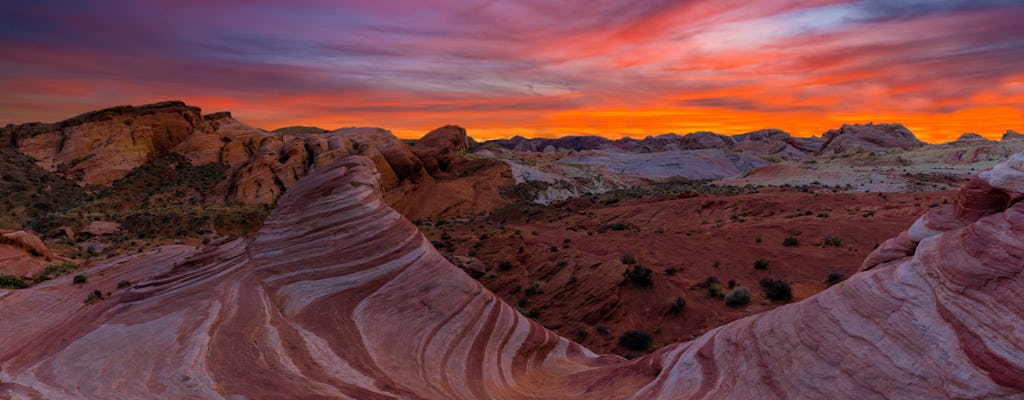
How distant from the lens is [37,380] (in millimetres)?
5836

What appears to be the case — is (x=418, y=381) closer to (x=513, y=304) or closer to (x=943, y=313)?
(x=943, y=313)

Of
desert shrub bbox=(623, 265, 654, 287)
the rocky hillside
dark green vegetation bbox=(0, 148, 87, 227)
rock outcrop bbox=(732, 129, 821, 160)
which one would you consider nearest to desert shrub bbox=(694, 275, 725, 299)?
desert shrub bbox=(623, 265, 654, 287)

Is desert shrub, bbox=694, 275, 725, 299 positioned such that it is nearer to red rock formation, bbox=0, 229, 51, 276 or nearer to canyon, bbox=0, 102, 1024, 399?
canyon, bbox=0, 102, 1024, 399

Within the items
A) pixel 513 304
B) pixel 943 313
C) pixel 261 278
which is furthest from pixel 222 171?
pixel 943 313

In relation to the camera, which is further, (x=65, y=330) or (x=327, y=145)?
(x=327, y=145)

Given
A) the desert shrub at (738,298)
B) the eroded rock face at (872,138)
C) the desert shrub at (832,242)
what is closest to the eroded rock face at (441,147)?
the desert shrub at (832,242)

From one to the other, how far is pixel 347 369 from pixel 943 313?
7.23 meters

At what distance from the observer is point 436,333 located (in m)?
8.88

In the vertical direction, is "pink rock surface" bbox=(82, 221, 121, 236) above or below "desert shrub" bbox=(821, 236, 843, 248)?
below

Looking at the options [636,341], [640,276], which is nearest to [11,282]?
[636,341]

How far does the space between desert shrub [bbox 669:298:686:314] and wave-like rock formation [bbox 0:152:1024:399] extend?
619cm

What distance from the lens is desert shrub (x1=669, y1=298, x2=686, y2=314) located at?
15955 mm

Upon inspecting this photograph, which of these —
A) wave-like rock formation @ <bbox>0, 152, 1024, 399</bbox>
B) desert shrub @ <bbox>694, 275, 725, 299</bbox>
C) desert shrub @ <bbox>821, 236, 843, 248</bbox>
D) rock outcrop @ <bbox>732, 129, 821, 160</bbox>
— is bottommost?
desert shrub @ <bbox>694, 275, 725, 299</bbox>

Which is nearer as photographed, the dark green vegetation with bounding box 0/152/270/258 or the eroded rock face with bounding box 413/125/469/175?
the dark green vegetation with bounding box 0/152/270/258
